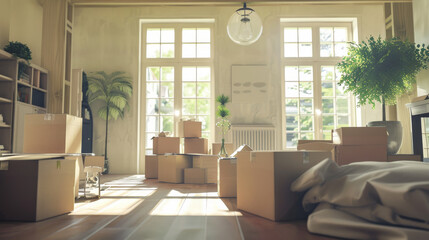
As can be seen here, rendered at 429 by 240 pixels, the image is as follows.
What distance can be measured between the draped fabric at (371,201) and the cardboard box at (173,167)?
2828 millimetres

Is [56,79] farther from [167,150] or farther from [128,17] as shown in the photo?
[128,17]

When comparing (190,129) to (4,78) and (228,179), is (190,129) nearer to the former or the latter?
(228,179)

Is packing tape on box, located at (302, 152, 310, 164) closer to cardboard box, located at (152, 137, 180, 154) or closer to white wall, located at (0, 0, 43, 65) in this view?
cardboard box, located at (152, 137, 180, 154)

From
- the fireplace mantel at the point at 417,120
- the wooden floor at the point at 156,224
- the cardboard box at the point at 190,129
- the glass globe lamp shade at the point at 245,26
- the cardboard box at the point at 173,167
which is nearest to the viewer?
the wooden floor at the point at 156,224

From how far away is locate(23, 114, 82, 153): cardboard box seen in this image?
Answer: 2.66m

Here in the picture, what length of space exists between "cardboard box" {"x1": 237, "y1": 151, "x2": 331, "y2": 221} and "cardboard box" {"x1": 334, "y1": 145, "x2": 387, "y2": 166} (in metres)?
0.88

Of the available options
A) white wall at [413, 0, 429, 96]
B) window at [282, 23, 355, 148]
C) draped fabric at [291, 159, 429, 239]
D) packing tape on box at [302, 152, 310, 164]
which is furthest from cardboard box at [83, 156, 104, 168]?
white wall at [413, 0, 429, 96]

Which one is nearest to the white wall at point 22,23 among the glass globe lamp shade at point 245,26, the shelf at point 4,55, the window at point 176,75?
the shelf at point 4,55

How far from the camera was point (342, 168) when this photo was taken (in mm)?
1846

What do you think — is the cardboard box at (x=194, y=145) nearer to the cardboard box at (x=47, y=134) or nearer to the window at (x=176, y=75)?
the window at (x=176, y=75)

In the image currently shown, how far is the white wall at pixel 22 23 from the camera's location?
488cm

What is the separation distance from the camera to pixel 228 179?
2.98 metres

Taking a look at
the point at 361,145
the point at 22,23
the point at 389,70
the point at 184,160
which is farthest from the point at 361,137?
the point at 22,23

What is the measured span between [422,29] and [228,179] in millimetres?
2739
